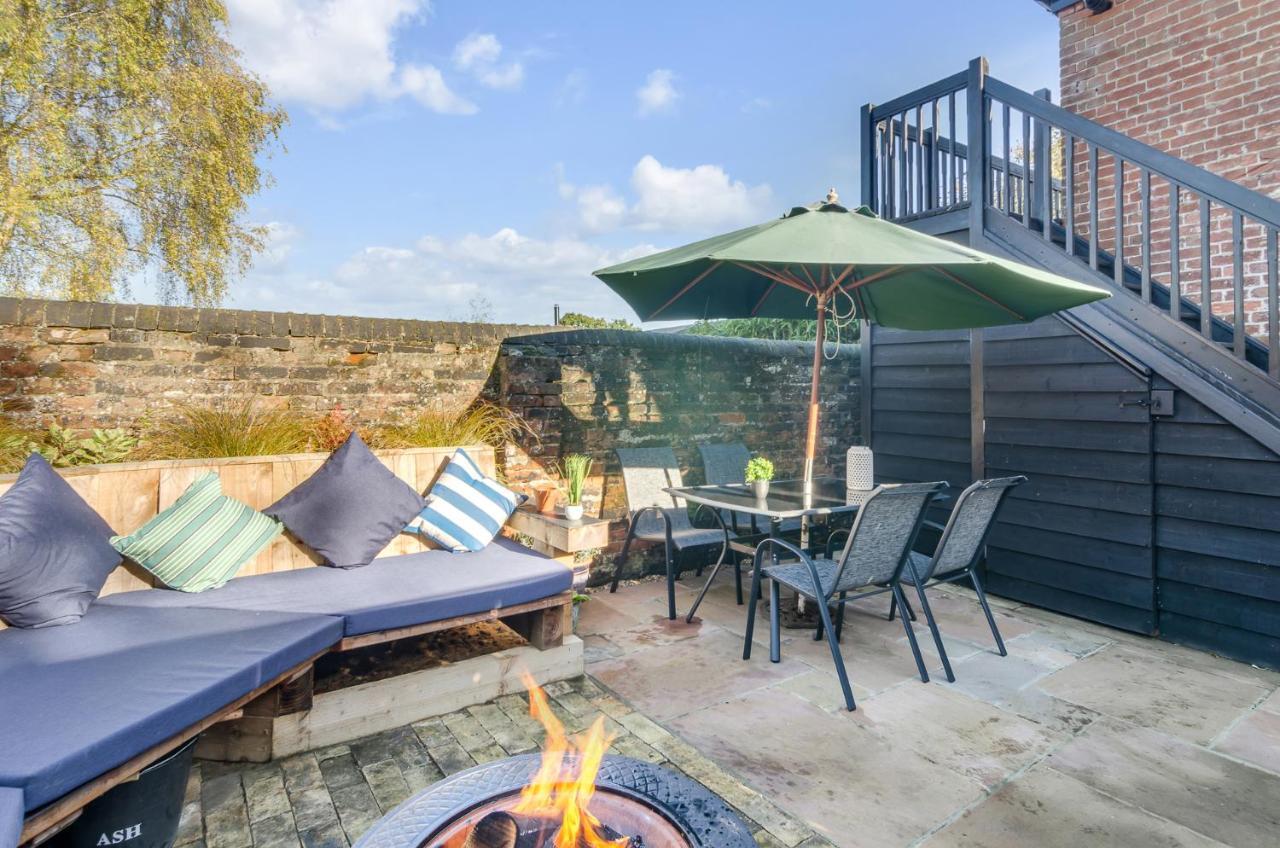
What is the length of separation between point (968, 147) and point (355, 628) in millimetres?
4454

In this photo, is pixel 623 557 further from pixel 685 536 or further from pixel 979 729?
pixel 979 729

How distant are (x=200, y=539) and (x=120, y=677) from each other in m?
0.89

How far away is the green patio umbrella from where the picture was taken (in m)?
2.68

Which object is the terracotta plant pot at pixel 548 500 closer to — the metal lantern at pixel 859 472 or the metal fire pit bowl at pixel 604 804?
the metal lantern at pixel 859 472

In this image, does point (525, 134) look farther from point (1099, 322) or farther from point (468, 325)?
point (1099, 322)

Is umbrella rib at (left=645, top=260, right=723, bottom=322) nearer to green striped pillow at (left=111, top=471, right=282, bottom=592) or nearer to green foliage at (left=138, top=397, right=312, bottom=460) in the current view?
green foliage at (left=138, top=397, right=312, bottom=460)

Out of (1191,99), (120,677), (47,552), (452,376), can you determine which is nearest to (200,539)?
(47,552)

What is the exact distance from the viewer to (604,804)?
119 cm

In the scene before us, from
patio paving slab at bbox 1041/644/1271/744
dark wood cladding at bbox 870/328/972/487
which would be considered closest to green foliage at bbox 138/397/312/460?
patio paving slab at bbox 1041/644/1271/744

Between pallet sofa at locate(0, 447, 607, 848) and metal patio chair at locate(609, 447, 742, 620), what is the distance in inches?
28.8

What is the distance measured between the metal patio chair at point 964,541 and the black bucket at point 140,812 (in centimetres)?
Result: 257

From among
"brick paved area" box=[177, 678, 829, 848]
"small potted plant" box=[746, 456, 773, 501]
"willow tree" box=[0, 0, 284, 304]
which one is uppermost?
"willow tree" box=[0, 0, 284, 304]

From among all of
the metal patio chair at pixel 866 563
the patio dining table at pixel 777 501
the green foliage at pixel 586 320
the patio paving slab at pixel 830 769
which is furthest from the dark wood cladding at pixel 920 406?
the green foliage at pixel 586 320

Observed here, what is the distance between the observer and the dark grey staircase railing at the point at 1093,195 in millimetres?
3189
